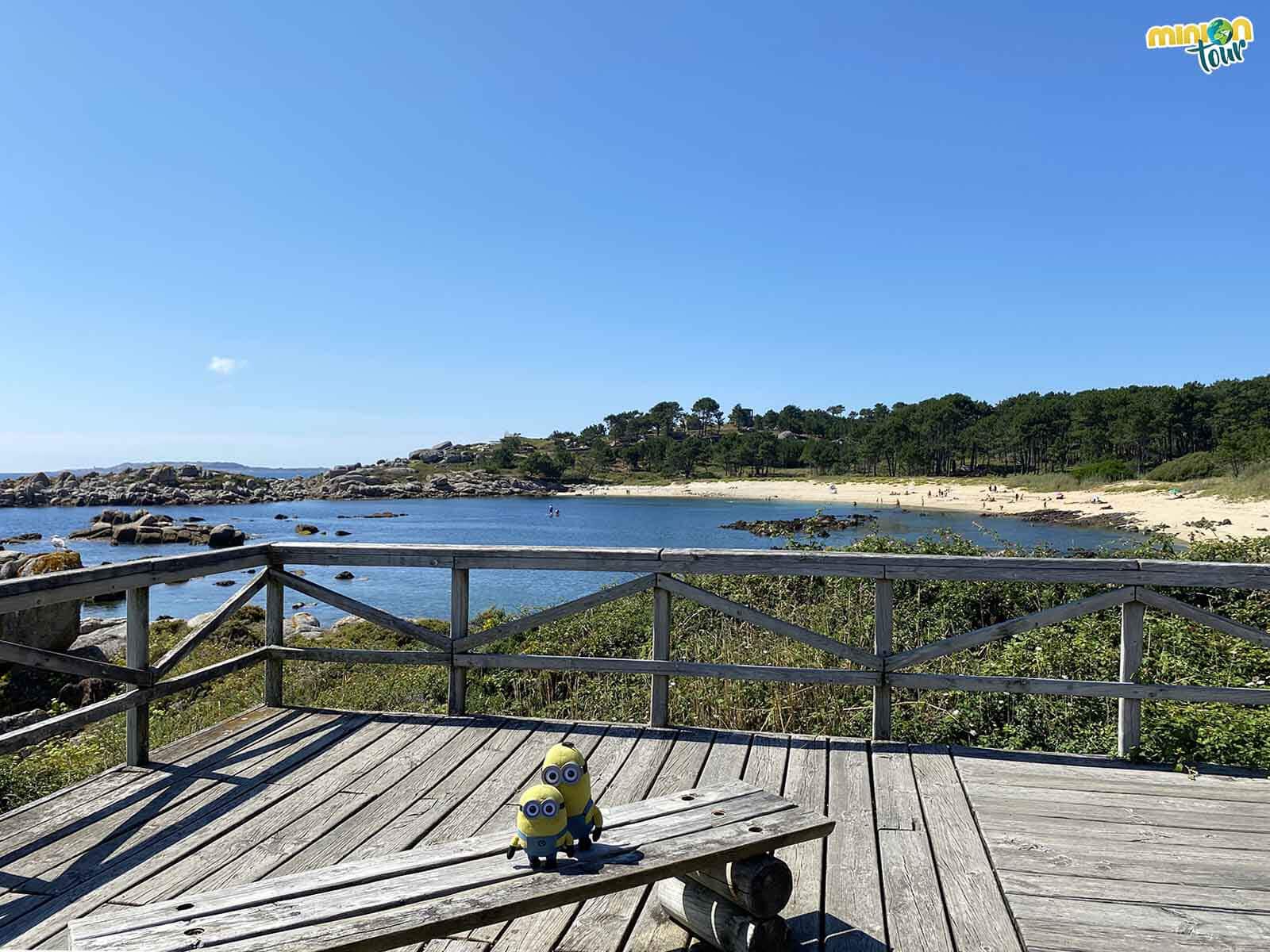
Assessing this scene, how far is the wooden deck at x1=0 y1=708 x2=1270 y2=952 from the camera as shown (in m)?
2.86

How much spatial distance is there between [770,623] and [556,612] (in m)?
1.36

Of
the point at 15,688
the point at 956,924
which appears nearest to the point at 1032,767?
the point at 956,924

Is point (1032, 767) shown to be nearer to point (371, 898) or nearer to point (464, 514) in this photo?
point (371, 898)

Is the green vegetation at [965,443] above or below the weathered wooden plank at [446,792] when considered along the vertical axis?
above

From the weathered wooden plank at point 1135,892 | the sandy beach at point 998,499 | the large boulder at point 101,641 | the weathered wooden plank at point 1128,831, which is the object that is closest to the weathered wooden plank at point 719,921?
the weathered wooden plank at point 1135,892

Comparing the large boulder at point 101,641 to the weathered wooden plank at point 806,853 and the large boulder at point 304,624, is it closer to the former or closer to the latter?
the large boulder at point 304,624

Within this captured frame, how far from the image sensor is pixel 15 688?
36.0 feet

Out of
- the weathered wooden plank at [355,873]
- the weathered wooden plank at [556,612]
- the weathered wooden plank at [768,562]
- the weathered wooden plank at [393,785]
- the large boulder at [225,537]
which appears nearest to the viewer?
the weathered wooden plank at [355,873]

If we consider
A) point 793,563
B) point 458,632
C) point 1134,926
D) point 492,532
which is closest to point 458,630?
point 458,632

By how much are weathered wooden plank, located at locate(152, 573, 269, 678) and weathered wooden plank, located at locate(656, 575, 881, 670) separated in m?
2.54

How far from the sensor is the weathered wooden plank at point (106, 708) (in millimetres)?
3762

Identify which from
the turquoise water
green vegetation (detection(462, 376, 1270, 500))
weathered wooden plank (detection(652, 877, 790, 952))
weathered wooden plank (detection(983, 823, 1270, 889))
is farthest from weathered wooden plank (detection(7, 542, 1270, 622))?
green vegetation (detection(462, 376, 1270, 500))

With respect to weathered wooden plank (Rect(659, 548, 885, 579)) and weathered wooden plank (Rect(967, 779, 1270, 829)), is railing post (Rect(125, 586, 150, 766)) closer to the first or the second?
weathered wooden plank (Rect(659, 548, 885, 579))

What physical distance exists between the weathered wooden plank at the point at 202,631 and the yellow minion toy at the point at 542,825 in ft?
9.91
